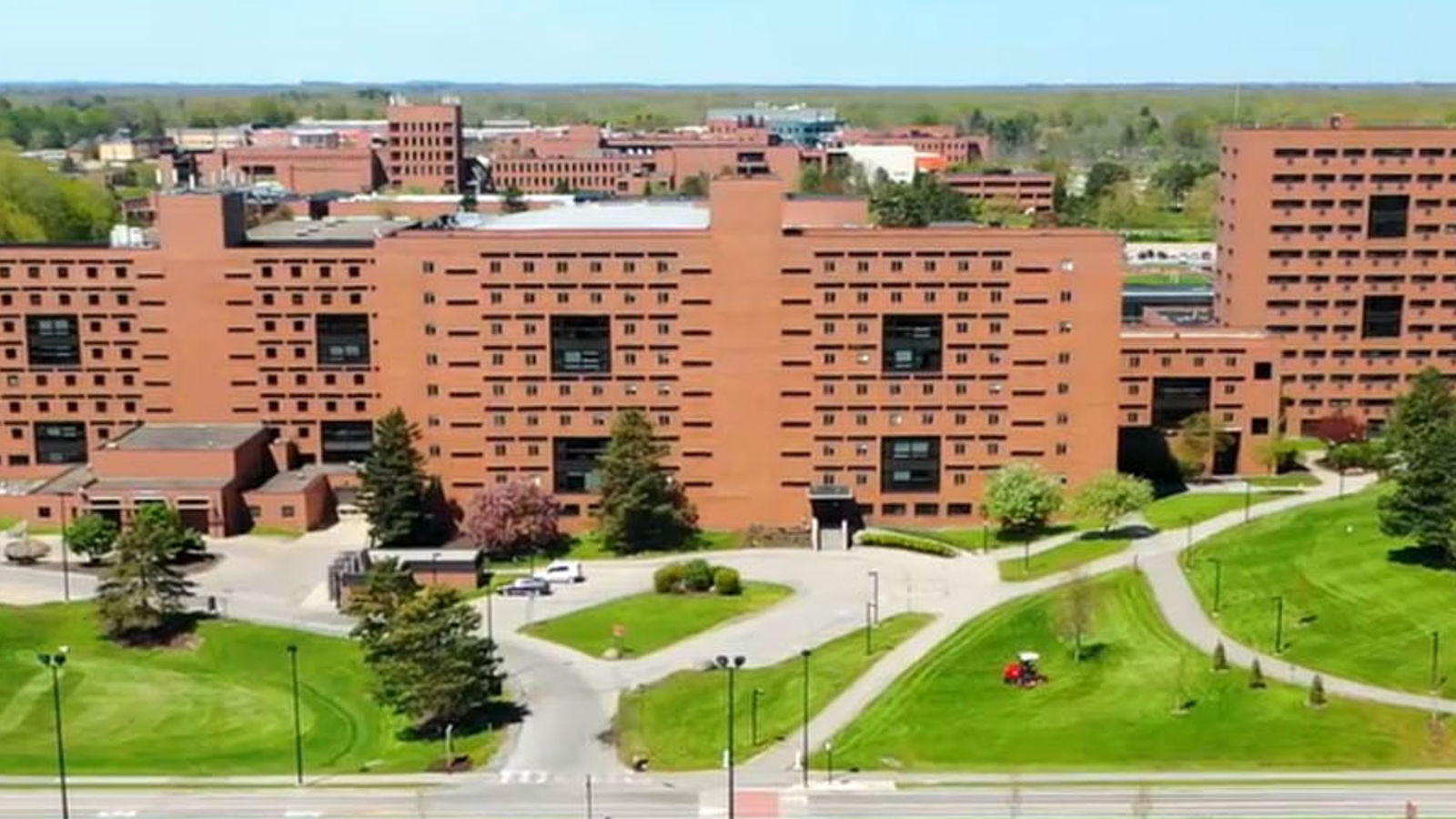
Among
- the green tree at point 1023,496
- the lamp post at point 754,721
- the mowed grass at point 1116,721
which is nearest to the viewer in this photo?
the mowed grass at point 1116,721

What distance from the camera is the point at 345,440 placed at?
10925 cm

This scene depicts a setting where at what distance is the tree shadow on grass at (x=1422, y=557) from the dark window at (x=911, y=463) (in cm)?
2912

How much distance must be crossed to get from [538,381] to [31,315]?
1369 inches

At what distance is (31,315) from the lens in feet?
357

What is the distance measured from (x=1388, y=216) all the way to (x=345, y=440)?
76656 millimetres

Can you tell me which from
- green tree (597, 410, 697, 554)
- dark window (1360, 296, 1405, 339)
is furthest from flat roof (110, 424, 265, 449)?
dark window (1360, 296, 1405, 339)

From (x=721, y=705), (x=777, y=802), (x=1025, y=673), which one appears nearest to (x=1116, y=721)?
(x=1025, y=673)

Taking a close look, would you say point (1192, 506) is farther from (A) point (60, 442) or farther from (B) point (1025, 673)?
(A) point (60, 442)

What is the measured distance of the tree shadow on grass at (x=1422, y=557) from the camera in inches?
3226

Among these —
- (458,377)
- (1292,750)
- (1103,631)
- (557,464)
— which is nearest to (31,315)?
(458,377)

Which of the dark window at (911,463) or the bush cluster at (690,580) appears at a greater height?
the dark window at (911,463)

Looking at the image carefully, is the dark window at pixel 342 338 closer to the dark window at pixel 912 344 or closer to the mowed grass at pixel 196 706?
the mowed grass at pixel 196 706

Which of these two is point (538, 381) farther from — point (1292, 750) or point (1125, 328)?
point (1292, 750)

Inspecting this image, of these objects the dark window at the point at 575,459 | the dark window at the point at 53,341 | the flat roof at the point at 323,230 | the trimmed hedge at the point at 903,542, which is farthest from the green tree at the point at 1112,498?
the dark window at the point at 53,341
